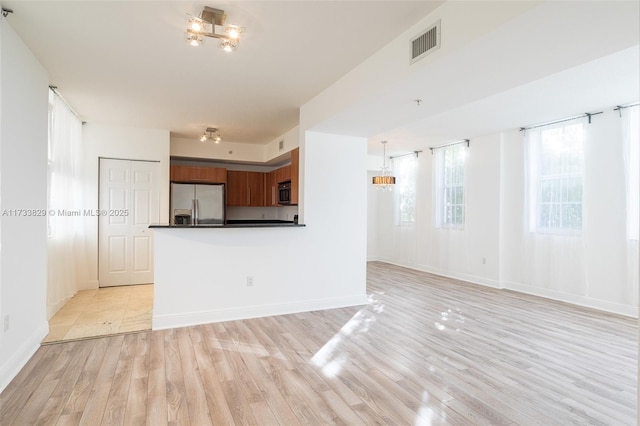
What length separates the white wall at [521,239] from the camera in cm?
448

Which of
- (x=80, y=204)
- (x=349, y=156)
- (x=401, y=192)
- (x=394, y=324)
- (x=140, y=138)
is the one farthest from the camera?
(x=401, y=192)

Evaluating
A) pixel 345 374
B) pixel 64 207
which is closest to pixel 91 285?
pixel 64 207

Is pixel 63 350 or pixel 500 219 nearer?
pixel 63 350

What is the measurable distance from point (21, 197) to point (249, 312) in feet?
8.06

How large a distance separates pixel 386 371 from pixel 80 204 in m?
5.15

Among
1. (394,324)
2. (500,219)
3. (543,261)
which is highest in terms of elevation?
(500,219)

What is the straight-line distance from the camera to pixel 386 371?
274cm

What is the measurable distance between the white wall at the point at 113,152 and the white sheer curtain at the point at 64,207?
0.16m

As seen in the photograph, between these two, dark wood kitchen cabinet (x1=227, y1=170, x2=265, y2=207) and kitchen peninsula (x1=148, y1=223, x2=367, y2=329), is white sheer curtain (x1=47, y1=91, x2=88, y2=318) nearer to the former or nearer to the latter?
kitchen peninsula (x1=148, y1=223, x2=367, y2=329)

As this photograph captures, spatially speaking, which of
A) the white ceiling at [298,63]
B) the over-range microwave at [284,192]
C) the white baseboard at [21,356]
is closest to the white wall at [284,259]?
the white ceiling at [298,63]

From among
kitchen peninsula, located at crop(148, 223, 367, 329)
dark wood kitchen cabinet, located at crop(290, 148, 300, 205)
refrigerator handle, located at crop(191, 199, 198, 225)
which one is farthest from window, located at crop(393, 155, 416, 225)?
refrigerator handle, located at crop(191, 199, 198, 225)

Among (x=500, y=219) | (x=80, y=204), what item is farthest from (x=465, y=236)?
(x=80, y=204)

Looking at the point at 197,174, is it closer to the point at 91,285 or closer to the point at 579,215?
the point at 91,285

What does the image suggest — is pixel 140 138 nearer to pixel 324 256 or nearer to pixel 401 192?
pixel 324 256
